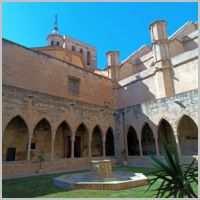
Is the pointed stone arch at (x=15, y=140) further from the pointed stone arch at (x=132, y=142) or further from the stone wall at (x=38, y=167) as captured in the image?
the pointed stone arch at (x=132, y=142)

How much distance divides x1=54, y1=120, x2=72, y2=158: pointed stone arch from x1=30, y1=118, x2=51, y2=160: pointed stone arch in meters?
0.87

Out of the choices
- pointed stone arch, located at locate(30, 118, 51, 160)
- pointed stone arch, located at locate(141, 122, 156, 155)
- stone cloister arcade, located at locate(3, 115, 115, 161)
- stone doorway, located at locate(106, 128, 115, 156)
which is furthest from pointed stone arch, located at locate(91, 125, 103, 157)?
pointed stone arch, located at locate(30, 118, 51, 160)

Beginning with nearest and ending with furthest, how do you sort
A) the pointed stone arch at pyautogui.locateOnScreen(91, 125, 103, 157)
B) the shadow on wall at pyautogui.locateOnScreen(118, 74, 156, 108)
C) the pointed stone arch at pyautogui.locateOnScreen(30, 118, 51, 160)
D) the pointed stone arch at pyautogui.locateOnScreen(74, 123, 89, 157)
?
the pointed stone arch at pyautogui.locateOnScreen(30, 118, 51, 160) < the pointed stone arch at pyautogui.locateOnScreen(74, 123, 89, 157) < the pointed stone arch at pyautogui.locateOnScreen(91, 125, 103, 157) < the shadow on wall at pyautogui.locateOnScreen(118, 74, 156, 108)

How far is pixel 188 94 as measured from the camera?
A: 39.2 feet

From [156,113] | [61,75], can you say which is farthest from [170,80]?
[61,75]

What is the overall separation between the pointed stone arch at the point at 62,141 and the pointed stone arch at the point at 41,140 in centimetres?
87

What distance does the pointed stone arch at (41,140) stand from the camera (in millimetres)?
13242

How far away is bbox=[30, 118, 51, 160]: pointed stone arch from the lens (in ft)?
43.4

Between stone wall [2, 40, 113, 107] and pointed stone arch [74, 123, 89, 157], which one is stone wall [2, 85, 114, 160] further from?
stone wall [2, 40, 113, 107]

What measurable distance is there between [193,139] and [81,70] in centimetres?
1067

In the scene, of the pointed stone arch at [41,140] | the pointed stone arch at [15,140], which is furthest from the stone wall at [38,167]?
the pointed stone arch at [15,140]

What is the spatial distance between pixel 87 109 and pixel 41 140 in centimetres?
375

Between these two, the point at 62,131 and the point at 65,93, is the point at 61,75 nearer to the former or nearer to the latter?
the point at 65,93

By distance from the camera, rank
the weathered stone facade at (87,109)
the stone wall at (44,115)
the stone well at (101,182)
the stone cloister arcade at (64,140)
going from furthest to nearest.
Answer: the stone cloister arcade at (64,140) → the weathered stone facade at (87,109) → the stone wall at (44,115) → the stone well at (101,182)
